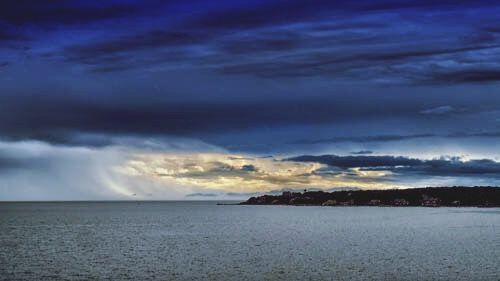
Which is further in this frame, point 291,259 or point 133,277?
Answer: point 291,259

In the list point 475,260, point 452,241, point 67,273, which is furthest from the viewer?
point 452,241

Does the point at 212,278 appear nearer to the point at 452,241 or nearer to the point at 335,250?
the point at 335,250

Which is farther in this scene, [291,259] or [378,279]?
[291,259]

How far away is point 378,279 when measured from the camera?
51000 mm

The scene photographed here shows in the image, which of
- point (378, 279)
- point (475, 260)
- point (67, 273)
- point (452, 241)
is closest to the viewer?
point (378, 279)

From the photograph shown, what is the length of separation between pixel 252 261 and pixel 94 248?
27095mm

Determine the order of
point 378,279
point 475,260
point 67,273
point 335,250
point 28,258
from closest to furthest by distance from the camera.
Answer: point 378,279
point 67,273
point 475,260
point 28,258
point 335,250

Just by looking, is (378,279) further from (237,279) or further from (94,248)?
(94,248)

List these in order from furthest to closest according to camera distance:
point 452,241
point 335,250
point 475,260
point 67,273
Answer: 1. point 452,241
2. point 335,250
3. point 475,260
4. point 67,273

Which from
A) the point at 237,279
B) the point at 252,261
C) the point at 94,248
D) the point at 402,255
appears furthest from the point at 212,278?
the point at 94,248

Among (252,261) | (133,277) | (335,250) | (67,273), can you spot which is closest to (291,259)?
(252,261)

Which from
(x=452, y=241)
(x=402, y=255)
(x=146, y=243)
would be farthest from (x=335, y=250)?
(x=146, y=243)

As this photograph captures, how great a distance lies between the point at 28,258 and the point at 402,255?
44.2 metres

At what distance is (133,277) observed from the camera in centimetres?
5353
